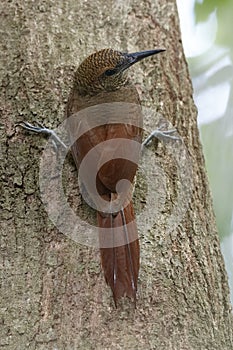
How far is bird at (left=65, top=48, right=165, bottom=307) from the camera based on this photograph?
6.51 ft

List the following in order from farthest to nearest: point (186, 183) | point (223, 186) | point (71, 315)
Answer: point (223, 186), point (186, 183), point (71, 315)

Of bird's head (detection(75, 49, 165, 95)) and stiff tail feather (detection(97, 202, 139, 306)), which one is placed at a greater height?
bird's head (detection(75, 49, 165, 95))

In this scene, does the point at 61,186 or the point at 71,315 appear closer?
the point at 71,315

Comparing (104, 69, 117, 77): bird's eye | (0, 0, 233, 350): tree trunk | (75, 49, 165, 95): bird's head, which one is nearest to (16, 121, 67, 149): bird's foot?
(0, 0, 233, 350): tree trunk

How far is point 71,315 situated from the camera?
6.31 ft

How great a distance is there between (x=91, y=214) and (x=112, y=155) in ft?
0.65

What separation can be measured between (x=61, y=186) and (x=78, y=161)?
0.09 meters

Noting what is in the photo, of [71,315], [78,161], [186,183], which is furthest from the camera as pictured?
[186,183]

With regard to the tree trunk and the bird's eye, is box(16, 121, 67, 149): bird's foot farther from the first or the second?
the bird's eye

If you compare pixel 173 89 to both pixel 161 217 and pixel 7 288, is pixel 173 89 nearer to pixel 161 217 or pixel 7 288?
pixel 161 217

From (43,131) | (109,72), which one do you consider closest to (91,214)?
(43,131)

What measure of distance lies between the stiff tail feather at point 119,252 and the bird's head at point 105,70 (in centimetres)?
47

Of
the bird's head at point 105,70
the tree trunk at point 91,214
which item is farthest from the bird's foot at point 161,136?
the bird's head at point 105,70

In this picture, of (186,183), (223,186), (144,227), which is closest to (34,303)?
(144,227)
